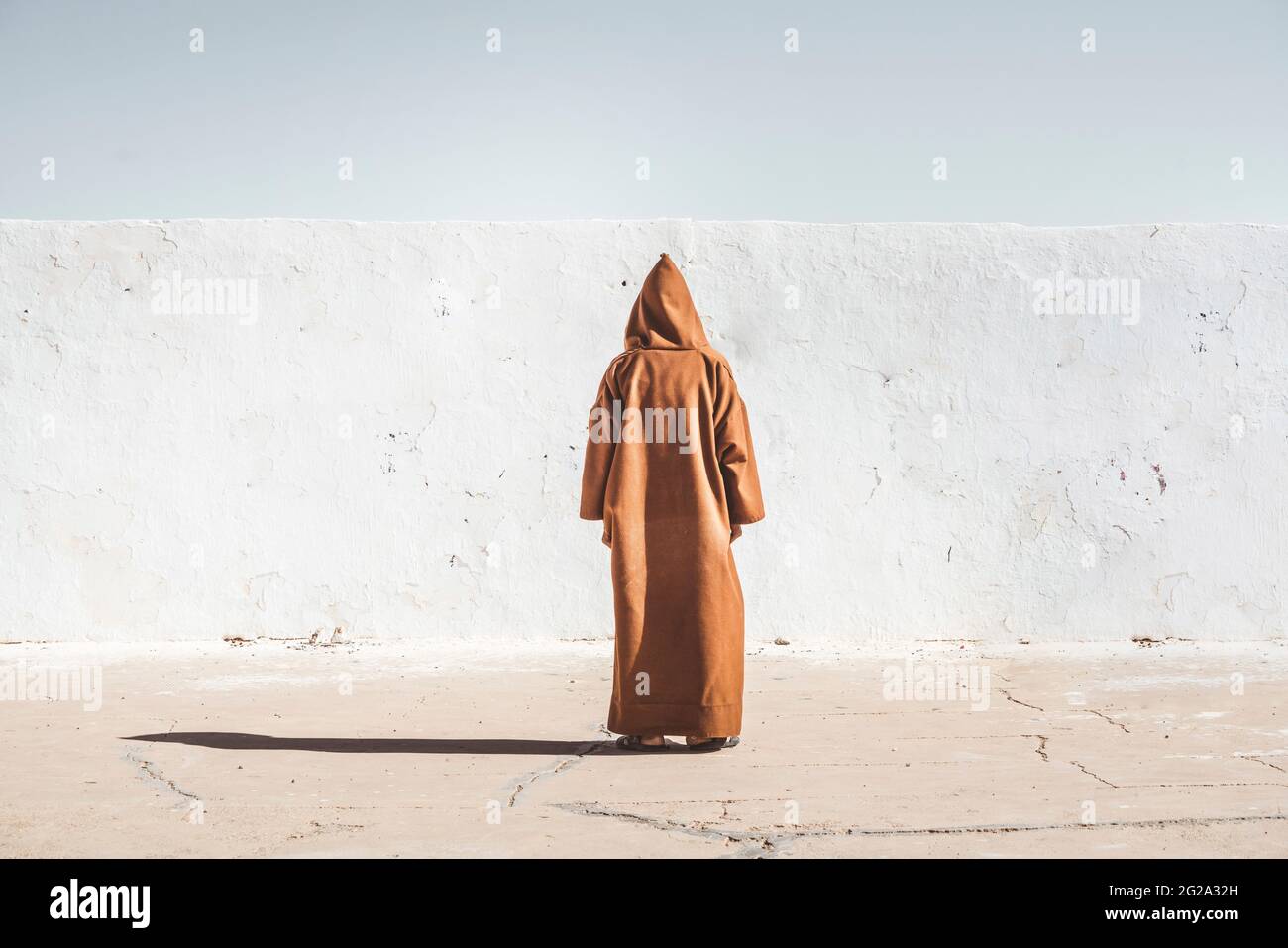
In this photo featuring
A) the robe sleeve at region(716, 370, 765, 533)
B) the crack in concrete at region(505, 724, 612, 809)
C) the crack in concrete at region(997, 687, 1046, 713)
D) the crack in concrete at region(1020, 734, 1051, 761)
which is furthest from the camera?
the crack in concrete at region(997, 687, 1046, 713)

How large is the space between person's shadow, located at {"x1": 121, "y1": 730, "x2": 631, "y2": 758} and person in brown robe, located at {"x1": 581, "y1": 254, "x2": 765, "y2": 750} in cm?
21

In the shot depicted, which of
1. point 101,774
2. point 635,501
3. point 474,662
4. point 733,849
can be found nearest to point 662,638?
point 635,501

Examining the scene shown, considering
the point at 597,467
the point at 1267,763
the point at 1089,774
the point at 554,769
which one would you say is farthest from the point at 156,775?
the point at 1267,763

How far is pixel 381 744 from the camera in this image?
183 inches

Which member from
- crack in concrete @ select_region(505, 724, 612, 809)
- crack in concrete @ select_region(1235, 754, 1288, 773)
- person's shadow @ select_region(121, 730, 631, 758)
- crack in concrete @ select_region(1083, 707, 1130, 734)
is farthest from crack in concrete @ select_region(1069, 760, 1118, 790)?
crack in concrete @ select_region(505, 724, 612, 809)

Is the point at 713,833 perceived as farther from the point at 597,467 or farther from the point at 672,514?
the point at 597,467

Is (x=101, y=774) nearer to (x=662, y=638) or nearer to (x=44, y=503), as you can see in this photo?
(x=662, y=638)

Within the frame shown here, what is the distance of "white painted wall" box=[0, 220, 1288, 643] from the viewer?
778 cm

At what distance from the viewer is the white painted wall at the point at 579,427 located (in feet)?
25.5

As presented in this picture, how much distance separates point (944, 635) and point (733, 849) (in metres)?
5.12

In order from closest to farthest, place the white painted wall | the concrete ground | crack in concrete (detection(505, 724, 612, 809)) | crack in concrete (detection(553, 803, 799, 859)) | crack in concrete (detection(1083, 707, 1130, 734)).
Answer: crack in concrete (detection(553, 803, 799, 859)) < the concrete ground < crack in concrete (detection(505, 724, 612, 809)) < crack in concrete (detection(1083, 707, 1130, 734)) < the white painted wall

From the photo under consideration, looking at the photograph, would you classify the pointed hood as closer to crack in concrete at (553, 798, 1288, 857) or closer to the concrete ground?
the concrete ground

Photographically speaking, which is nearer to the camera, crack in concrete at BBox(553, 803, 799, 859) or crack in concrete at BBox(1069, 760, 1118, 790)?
crack in concrete at BBox(553, 803, 799, 859)

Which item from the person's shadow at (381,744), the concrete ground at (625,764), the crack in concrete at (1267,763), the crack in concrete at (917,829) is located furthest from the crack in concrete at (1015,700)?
the crack in concrete at (917,829)
